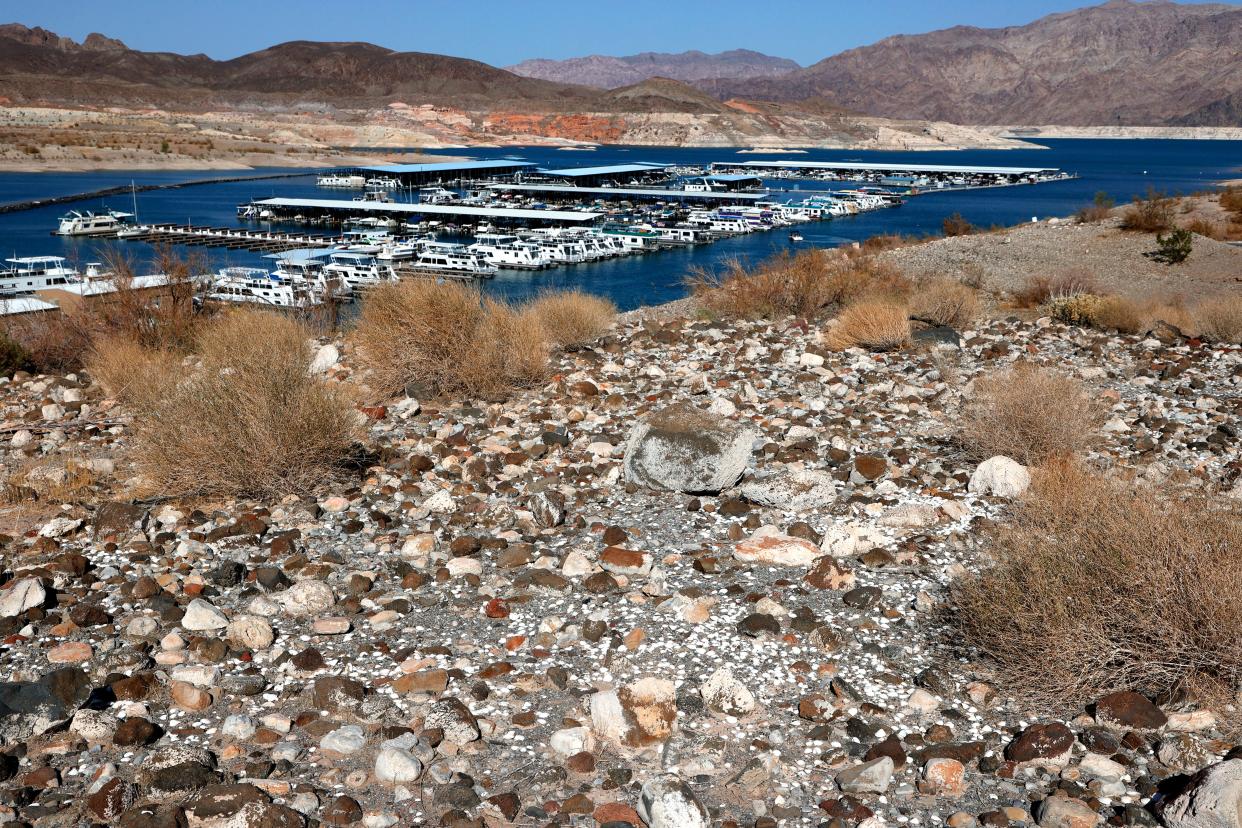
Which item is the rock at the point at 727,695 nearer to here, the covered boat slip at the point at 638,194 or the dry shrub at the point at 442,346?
the dry shrub at the point at 442,346

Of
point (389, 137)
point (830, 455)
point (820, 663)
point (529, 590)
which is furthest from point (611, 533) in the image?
point (389, 137)

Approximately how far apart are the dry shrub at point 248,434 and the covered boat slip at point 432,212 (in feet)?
169

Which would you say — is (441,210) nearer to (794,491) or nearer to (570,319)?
(570,319)

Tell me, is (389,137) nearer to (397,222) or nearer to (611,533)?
(397,222)

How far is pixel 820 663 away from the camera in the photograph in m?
4.03

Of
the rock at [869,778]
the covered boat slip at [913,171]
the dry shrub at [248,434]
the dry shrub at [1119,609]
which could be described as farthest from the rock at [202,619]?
the covered boat slip at [913,171]

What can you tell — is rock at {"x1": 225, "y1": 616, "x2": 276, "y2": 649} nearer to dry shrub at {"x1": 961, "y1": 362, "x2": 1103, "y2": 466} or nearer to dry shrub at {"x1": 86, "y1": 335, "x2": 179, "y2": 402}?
dry shrub at {"x1": 86, "y1": 335, "x2": 179, "y2": 402}

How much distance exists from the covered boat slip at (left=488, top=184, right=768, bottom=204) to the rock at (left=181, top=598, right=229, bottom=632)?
66.3m

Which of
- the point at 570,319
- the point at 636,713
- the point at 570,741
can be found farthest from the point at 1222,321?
the point at 570,741

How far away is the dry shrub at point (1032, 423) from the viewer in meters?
6.28

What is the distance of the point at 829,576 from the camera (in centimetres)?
470

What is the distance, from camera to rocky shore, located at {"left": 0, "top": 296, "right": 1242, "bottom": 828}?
127 inches

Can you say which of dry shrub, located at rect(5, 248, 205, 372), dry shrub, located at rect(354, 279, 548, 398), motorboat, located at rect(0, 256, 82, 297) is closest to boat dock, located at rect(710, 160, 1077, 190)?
motorboat, located at rect(0, 256, 82, 297)

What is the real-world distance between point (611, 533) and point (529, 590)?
0.68 meters
